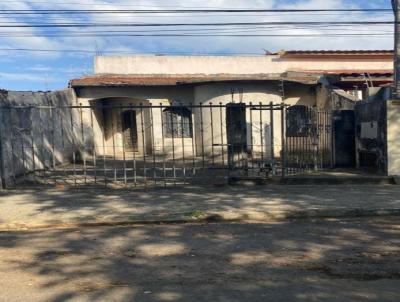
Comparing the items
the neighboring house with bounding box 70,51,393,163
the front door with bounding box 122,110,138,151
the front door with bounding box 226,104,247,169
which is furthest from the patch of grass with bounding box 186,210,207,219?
the front door with bounding box 122,110,138,151

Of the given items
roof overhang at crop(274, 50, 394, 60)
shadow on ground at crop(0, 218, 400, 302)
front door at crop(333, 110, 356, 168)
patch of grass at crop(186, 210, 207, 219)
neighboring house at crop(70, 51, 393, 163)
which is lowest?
shadow on ground at crop(0, 218, 400, 302)

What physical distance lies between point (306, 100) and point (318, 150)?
509 cm

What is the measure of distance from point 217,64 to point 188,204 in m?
15.5

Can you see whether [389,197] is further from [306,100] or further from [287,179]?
[306,100]

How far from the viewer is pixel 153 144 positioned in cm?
1327

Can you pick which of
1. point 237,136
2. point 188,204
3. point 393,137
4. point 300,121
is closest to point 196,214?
point 188,204

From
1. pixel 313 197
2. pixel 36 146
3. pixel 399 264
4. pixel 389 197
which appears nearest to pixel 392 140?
pixel 389 197

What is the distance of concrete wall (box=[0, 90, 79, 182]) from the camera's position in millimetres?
12242

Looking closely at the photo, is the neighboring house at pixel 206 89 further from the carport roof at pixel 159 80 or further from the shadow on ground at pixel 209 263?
the shadow on ground at pixel 209 263

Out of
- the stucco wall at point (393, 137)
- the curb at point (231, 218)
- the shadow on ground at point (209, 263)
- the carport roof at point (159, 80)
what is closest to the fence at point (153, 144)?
the carport roof at point (159, 80)

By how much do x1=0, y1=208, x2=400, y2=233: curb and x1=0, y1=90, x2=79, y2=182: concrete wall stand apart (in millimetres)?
3785

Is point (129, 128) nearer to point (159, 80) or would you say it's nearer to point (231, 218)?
point (159, 80)

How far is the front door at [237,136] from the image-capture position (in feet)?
43.3

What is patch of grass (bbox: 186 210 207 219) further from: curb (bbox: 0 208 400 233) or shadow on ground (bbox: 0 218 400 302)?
shadow on ground (bbox: 0 218 400 302)
